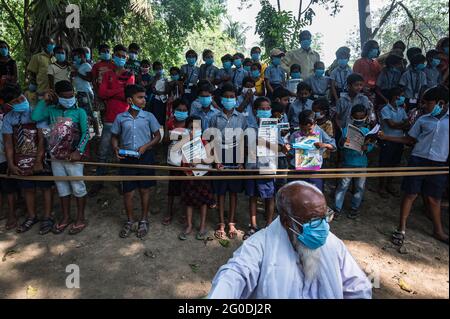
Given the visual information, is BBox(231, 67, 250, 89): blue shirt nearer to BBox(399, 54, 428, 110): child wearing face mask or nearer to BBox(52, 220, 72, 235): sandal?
BBox(399, 54, 428, 110): child wearing face mask

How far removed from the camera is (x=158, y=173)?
6.10 meters

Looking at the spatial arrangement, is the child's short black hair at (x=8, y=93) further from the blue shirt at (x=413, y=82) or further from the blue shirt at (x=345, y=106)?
the blue shirt at (x=413, y=82)

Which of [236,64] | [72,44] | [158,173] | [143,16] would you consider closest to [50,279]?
[158,173]

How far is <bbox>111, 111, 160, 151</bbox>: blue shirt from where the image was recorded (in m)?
4.28

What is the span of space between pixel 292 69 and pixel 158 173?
10.7 feet

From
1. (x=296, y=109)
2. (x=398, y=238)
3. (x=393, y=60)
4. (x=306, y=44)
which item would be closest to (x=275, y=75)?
(x=306, y=44)

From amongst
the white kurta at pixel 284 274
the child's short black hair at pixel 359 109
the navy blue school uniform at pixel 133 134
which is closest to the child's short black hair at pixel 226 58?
the navy blue school uniform at pixel 133 134

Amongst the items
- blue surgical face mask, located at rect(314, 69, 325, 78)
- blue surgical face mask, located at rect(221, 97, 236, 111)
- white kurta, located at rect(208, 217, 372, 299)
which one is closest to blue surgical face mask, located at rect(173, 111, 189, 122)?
blue surgical face mask, located at rect(221, 97, 236, 111)

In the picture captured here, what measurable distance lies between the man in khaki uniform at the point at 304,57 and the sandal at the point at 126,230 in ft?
14.3

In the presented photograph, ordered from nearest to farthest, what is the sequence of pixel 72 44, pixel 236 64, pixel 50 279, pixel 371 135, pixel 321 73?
pixel 50 279, pixel 371 135, pixel 321 73, pixel 236 64, pixel 72 44

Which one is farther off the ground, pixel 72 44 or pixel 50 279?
pixel 72 44

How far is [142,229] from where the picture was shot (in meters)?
4.42
